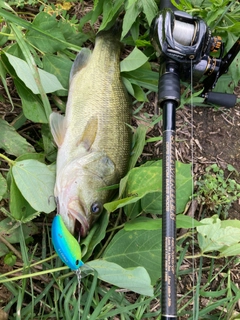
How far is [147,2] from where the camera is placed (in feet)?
8.58

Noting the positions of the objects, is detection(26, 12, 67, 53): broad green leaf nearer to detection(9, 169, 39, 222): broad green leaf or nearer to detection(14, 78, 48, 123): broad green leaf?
detection(14, 78, 48, 123): broad green leaf

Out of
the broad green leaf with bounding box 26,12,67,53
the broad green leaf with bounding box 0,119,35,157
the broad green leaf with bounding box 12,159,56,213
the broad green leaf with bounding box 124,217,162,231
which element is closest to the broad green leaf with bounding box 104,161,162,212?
the broad green leaf with bounding box 124,217,162,231

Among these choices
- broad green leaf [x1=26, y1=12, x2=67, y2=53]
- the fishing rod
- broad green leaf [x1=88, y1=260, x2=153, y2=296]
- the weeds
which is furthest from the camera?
the weeds

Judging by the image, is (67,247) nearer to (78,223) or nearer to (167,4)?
(78,223)

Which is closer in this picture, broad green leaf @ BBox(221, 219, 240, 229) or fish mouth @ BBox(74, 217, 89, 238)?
fish mouth @ BBox(74, 217, 89, 238)

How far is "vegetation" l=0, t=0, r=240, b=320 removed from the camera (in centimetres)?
230

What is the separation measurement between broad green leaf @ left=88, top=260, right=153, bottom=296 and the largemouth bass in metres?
0.28

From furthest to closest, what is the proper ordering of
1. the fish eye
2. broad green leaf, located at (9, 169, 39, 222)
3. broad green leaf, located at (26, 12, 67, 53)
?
broad green leaf, located at (26, 12, 67, 53) < the fish eye < broad green leaf, located at (9, 169, 39, 222)

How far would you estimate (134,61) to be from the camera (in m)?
2.70

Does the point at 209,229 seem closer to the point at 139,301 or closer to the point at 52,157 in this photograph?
the point at 139,301

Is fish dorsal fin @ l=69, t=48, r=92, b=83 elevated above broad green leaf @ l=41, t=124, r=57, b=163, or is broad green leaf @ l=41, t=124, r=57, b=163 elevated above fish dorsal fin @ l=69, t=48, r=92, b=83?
fish dorsal fin @ l=69, t=48, r=92, b=83

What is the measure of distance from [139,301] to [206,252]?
24.1 inches

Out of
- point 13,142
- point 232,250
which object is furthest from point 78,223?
point 232,250

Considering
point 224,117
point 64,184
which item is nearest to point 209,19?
point 224,117
